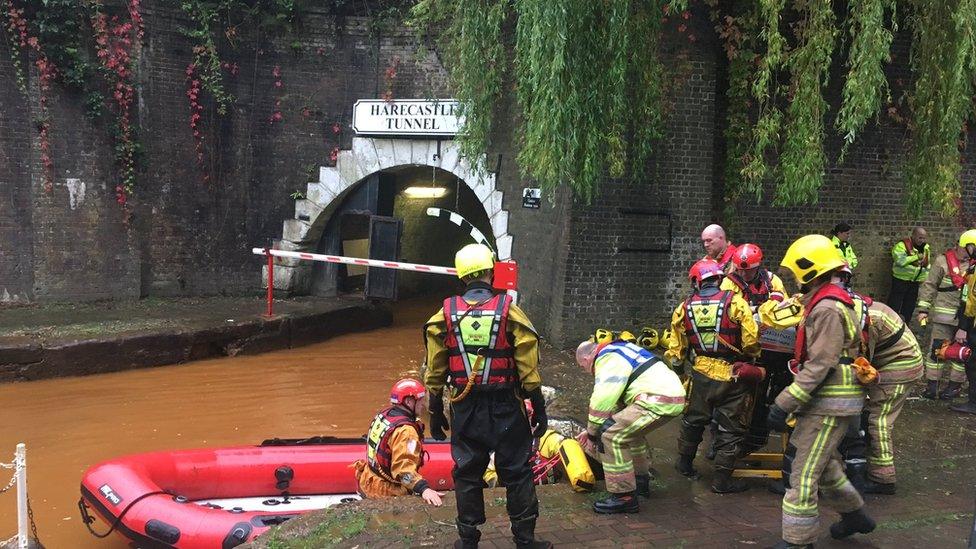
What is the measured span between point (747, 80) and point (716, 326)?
5716 mm

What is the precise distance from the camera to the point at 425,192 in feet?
49.8

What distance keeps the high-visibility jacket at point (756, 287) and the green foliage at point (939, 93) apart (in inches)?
160

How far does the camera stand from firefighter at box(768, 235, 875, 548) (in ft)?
12.6

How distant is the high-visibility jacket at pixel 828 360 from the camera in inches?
150

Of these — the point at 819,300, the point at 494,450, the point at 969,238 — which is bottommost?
the point at 494,450

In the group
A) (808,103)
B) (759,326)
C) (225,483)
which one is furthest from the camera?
(808,103)

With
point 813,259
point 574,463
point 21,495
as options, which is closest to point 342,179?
point 21,495

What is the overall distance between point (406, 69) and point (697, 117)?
16.4 ft

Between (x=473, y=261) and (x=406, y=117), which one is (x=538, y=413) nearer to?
(x=473, y=261)

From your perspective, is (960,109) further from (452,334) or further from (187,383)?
(187,383)

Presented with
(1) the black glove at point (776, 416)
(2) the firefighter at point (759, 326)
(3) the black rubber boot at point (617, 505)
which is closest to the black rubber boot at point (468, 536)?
(3) the black rubber boot at point (617, 505)

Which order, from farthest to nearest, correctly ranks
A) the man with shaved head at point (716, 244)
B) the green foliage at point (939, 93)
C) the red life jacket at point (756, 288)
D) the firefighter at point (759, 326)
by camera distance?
the green foliage at point (939, 93) < the man with shaved head at point (716, 244) < the red life jacket at point (756, 288) < the firefighter at point (759, 326)

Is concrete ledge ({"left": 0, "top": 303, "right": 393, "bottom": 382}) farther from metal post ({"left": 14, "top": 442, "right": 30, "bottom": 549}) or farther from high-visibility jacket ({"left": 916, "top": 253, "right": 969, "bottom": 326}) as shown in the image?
high-visibility jacket ({"left": 916, "top": 253, "right": 969, "bottom": 326})

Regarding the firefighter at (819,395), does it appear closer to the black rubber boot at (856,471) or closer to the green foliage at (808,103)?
the black rubber boot at (856,471)
